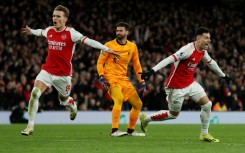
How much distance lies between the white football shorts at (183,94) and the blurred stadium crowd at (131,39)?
11738 millimetres

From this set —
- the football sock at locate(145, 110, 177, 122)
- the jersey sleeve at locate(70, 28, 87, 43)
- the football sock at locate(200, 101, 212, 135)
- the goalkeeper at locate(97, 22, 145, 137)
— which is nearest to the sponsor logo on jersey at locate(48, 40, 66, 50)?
the jersey sleeve at locate(70, 28, 87, 43)

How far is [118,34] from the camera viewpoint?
16.0m

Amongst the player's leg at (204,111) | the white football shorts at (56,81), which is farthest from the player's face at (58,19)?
the player's leg at (204,111)

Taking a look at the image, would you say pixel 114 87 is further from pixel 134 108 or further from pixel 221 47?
pixel 221 47

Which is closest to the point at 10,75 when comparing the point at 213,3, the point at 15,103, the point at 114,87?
the point at 15,103

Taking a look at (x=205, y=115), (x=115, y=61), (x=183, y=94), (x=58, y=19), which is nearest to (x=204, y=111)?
(x=205, y=115)

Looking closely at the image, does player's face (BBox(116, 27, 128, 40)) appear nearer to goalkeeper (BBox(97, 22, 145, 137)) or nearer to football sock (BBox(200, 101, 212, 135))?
goalkeeper (BBox(97, 22, 145, 137))

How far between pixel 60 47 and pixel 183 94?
2.80 meters

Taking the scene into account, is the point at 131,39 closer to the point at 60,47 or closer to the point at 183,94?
the point at 60,47

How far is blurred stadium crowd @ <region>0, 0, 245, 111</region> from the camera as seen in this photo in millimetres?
27406

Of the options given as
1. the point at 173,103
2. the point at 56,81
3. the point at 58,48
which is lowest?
the point at 173,103

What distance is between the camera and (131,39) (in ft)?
111

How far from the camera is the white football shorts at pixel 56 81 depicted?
49.2 feet

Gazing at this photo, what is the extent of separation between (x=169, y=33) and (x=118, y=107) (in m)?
19.8
